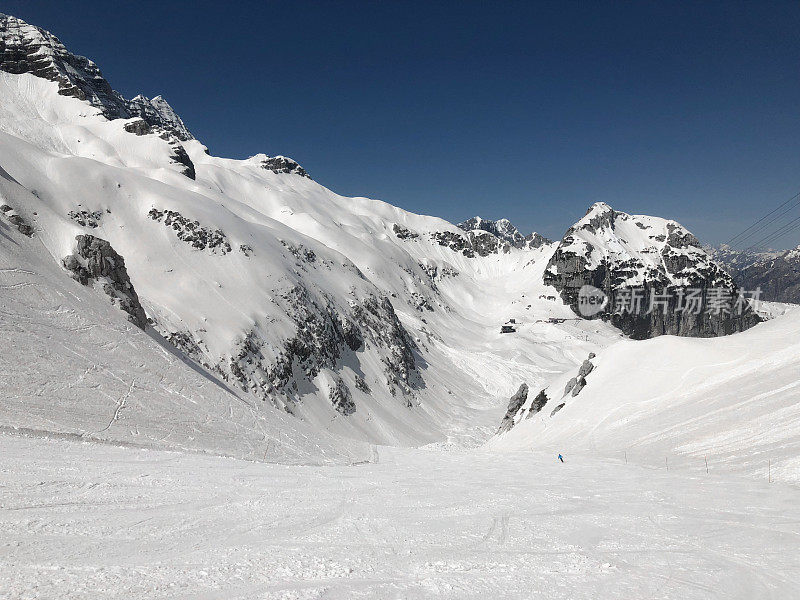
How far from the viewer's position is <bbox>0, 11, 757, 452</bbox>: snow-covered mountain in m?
41.7

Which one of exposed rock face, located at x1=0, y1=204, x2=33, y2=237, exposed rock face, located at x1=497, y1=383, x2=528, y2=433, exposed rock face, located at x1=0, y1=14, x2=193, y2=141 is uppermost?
exposed rock face, located at x1=0, y1=14, x2=193, y2=141

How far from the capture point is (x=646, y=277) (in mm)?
181000

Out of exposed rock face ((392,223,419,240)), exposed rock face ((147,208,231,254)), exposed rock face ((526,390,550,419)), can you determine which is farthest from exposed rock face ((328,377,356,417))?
exposed rock face ((392,223,419,240))

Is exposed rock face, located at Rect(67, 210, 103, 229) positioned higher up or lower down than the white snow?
higher up

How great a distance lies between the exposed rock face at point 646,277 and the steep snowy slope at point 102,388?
165 meters

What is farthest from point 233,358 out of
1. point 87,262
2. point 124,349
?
point 124,349

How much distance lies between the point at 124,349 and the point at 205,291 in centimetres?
2645

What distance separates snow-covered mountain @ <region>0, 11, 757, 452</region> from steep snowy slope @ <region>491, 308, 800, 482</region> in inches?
834

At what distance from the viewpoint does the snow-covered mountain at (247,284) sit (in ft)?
137

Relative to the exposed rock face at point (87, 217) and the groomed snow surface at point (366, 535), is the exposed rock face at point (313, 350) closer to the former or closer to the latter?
the exposed rock face at point (87, 217)

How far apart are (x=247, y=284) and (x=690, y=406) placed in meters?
46.9

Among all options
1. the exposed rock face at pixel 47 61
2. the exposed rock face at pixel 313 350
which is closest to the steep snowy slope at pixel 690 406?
the exposed rock face at pixel 313 350

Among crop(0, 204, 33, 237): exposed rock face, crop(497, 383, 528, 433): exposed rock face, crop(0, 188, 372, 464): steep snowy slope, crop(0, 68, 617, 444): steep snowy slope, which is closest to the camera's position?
crop(0, 188, 372, 464): steep snowy slope

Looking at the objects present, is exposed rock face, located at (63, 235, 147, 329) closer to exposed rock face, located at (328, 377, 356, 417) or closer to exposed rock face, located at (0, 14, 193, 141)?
exposed rock face, located at (328, 377, 356, 417)
